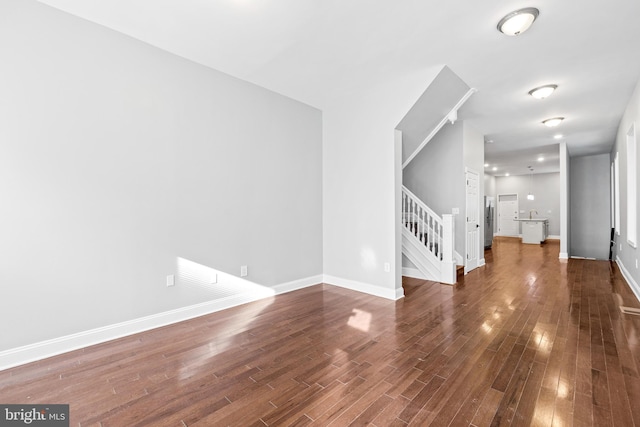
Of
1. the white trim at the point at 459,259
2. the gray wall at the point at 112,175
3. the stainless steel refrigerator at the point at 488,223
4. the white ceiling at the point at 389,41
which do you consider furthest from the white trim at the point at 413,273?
the stainless steel refrigerator at the point at 488,223

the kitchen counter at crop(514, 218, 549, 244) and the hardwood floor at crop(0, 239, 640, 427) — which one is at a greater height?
the kitchen counter at crop(514, 218, 549, 244)

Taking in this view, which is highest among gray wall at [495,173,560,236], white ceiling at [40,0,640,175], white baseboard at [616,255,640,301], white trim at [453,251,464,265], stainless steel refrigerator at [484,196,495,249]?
white ceiling at [40,0,640,175]

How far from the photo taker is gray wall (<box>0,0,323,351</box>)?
2520 mm

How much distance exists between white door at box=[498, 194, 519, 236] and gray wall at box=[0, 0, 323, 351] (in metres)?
13.5

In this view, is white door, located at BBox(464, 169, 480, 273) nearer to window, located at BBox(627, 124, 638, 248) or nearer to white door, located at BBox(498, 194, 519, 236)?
window, located at BBox(627, 124, 638, 248)

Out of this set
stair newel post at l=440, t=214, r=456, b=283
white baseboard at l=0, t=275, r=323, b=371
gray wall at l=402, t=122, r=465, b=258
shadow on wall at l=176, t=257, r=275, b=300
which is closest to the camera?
white baseboard at l=0, t=275, r=323, b=371

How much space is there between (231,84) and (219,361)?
11.0 ft

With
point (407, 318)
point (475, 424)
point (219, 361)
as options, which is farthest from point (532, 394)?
point (219, 361)

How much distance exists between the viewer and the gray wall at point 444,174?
5945mm

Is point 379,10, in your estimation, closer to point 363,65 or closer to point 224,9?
point 363,65

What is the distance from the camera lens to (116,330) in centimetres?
300

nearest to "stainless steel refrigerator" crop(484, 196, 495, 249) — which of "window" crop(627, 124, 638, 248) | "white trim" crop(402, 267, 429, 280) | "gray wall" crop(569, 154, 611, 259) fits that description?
"gray wall" crop(569, 154, 611, 259)

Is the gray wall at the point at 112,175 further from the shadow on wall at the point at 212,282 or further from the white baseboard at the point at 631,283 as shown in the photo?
the white baseboard at the point at 631,283

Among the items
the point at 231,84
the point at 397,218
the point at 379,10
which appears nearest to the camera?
the point at 379,10
